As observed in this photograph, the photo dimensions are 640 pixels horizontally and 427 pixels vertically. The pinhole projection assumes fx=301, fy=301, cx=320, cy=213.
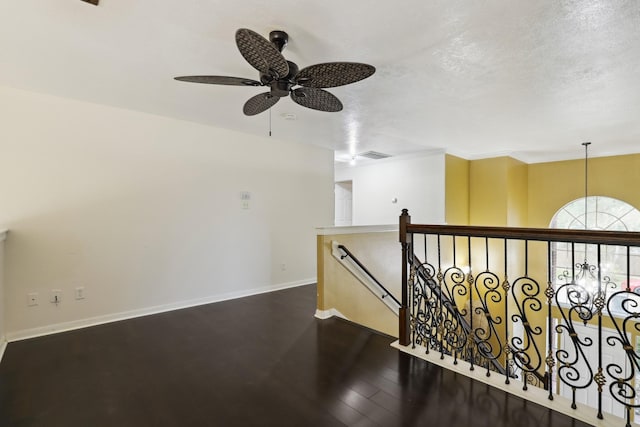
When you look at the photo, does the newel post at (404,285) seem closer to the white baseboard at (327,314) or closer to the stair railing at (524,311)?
the stair railing at (524,311)

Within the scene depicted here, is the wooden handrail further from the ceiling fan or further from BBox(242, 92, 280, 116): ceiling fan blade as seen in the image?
BBox(242, 92, 280, 116): ceiling fan blade

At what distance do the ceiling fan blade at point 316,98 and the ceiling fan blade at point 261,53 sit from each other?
Answer: 285 millimetres

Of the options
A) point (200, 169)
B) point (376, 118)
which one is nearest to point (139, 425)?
point (200, 169)

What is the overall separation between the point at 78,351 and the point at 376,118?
410cm

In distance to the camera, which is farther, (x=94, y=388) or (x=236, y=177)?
(x=236, y=177)

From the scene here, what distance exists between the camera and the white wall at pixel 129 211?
305 centimetres

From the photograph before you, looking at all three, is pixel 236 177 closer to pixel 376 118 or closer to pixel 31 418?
pixel 376 118

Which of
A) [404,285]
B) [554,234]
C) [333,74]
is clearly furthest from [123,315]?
[554,234]

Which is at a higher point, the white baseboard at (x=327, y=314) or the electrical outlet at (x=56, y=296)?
the electrical outlet at (x=56, y=296)

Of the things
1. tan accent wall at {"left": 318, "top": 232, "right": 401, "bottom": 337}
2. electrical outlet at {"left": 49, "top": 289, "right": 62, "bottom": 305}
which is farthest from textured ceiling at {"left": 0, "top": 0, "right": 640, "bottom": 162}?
electrical outlet at {"left": 49, "top": 289, "right": 62, "bottom": 305}

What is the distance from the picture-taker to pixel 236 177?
4535 millimetres

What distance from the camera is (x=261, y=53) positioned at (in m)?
1.78

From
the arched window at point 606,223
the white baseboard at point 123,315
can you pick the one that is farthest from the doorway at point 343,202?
the arched window at point 606,223

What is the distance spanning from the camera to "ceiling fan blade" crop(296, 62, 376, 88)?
189 centimetres
